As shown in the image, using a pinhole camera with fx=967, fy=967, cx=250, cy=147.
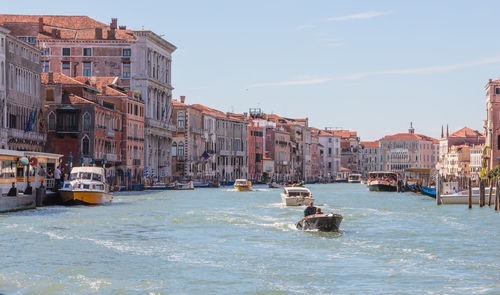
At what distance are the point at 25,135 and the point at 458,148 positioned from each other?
127504 mm

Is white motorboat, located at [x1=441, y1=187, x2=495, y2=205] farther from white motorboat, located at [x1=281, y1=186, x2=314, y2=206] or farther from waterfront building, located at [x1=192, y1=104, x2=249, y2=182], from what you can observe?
waterfront building, located at [x1=192, y1=104, x2=249, y2=182]

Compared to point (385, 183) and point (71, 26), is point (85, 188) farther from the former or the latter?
point (385, 183)

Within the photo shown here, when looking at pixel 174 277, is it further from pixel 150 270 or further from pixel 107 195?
pixel 107 195

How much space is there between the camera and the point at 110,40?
302ft

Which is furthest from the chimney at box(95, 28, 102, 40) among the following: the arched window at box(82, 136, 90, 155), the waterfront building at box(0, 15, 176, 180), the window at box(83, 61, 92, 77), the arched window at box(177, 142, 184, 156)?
the arched window at box(82, 136, 90, 155)

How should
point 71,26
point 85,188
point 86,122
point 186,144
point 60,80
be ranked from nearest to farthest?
1. point 85,188
2. point 86,122
3. point 60,80
4. point 71,26
5. point 186,144

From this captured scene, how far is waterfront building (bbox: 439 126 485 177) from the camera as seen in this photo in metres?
176

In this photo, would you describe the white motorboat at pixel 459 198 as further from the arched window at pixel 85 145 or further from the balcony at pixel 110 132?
the balcony at pixel 110 132

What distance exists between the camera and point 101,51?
91812mm

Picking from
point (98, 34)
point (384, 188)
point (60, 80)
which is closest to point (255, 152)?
point (384, 188)

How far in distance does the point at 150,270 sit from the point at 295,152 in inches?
5671

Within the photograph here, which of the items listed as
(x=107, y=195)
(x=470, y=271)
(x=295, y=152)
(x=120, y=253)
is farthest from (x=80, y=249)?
(x=295, y=152)

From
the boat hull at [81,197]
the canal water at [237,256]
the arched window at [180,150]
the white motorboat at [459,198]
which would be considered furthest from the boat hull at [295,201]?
the arched window at [180,150]

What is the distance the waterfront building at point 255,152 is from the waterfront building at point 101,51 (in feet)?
139
